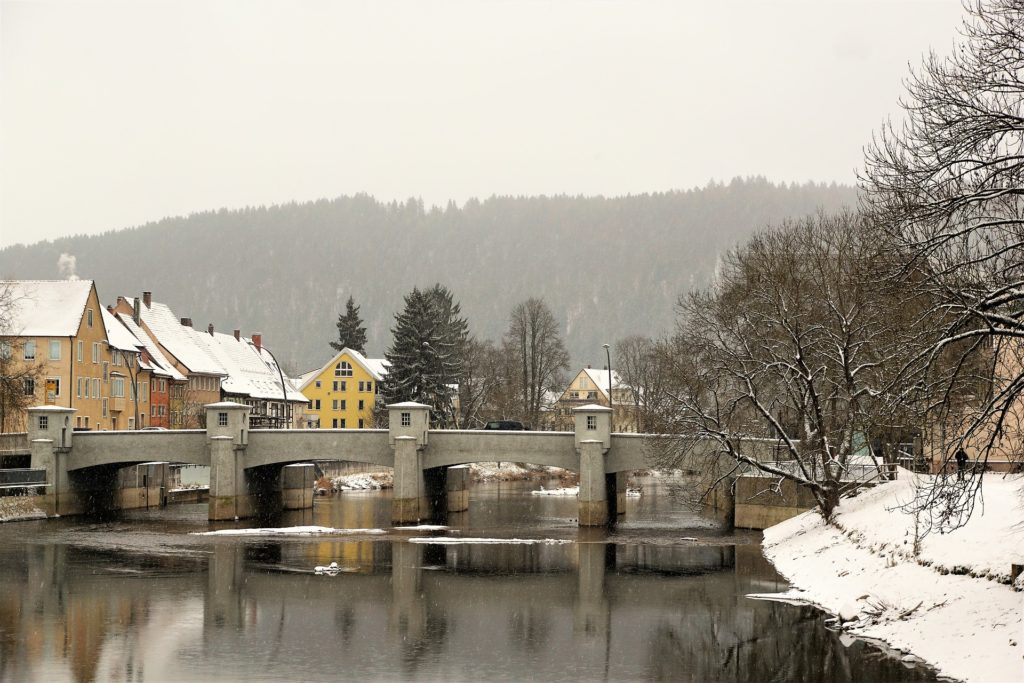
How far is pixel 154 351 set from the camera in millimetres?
86062

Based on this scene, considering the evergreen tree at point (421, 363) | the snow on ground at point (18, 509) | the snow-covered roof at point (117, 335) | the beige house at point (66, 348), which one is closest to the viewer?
the snow on ground at point (18, 509)

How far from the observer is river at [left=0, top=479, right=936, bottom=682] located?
23.4 metres

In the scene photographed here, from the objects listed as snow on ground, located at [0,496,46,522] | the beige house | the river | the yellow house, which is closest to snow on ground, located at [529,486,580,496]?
the river

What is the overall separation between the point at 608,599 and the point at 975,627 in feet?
39.5

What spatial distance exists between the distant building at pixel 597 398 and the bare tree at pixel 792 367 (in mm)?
39995

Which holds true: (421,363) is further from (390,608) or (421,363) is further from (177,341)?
(390,608)

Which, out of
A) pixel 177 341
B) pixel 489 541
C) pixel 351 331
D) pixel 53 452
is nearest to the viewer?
pixel 489 541

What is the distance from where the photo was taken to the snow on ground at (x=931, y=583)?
21.9 m

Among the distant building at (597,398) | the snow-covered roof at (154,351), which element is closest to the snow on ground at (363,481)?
the snow-covered roof at (154,351)

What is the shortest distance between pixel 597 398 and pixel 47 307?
83.4 metres

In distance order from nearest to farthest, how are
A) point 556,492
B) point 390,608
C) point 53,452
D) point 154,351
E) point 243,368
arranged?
point 390,608 → point 53,452 → point 556,492 → point 154,351 → point 243,368

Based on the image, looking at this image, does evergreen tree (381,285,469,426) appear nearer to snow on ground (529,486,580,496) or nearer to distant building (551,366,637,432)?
snow on ground (529,486,580,496)

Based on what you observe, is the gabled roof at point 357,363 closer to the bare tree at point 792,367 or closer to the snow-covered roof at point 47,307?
the snow-covered roof at point 47,307

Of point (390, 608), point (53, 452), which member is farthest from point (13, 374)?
point (390, 608)
